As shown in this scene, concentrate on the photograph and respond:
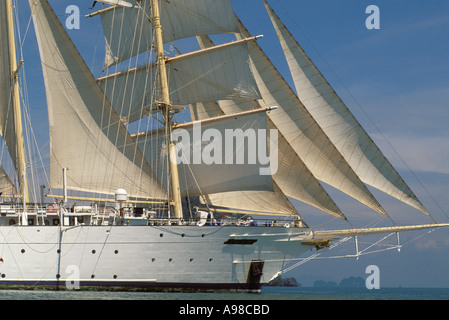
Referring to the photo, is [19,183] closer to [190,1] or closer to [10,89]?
[10,89]

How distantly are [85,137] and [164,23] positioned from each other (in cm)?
940

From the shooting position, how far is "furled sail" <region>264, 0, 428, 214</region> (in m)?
40.0

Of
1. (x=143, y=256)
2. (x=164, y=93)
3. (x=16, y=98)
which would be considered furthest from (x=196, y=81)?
(x=143, y=256)

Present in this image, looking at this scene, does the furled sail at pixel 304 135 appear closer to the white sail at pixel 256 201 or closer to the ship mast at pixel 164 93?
the white sail at pixel 256 201

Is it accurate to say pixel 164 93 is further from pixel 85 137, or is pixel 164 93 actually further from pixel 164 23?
pixel 85 137

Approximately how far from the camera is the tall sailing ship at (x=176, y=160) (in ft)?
128

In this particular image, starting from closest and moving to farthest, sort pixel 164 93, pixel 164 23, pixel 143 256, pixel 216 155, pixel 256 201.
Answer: pixel 143 256, pixel 256 201, pixel 216 155, pixel 164 93, pixel 164 23

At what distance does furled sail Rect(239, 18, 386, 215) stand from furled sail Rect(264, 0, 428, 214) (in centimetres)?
97

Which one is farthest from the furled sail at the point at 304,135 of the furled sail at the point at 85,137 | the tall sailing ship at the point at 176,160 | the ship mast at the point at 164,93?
the furled sail at the point at 85,137

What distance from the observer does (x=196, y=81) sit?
4472 cm

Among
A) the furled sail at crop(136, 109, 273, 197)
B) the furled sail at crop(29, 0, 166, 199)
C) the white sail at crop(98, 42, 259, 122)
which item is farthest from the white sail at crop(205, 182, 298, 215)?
the white sail at crop(98, 42, 259, 122)

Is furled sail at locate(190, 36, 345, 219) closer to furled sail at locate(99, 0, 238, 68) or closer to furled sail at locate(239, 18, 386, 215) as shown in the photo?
furled sail at locate(239, 18, 386, 215)

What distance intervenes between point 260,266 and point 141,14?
60.8ft

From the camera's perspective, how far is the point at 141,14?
152ft
